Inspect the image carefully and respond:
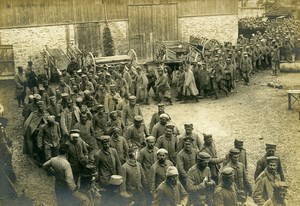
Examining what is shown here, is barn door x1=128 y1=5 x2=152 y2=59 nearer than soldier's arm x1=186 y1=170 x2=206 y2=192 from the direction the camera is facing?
No

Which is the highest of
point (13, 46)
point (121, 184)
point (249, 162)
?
point (13, 46)

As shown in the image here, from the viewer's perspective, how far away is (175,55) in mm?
19562

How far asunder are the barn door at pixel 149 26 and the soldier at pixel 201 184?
17.0 metres

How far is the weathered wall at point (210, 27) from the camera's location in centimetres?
2430

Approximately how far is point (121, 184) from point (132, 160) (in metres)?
0.60

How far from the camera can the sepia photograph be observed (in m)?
6.74

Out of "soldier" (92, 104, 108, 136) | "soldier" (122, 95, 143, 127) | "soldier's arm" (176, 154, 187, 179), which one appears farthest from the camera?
"soldier" (122, 95, 143, 127)

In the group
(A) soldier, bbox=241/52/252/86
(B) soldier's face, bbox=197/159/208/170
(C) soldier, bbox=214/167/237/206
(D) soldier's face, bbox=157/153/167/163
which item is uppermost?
(A) soldier, bbox=241/52/252/86

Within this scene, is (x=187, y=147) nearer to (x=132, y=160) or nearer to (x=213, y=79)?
(x=132, y=160)

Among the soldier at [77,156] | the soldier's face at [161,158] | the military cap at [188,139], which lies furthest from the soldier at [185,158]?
the soldier at [77,156]

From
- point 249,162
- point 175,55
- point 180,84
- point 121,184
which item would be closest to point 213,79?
point 180,84

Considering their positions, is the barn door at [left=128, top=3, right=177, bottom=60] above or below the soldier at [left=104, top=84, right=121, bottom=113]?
above

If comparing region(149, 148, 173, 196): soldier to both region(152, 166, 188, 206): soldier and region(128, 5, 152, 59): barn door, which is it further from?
region(128, 5, 152, 59): barn door

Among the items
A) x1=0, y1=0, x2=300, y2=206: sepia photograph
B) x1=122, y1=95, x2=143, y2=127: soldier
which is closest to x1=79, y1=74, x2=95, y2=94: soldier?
x1=0, y1=0, x2=300, y2=206: sepia photograph
